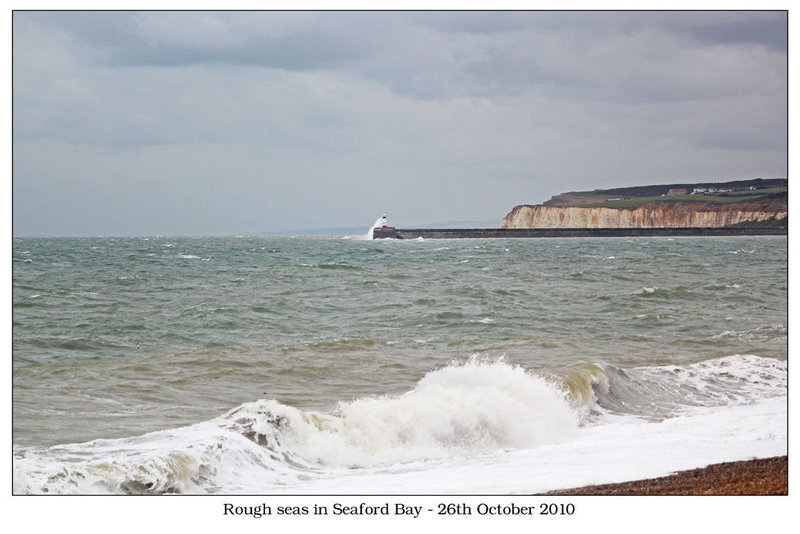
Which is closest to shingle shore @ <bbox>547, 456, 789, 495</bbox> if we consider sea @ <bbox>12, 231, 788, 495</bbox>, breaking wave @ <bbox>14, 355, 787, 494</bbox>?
sea @ <bbox>12, 231, 788, 495</bbox>

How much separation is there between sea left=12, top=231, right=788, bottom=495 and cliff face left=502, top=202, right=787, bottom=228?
228ft

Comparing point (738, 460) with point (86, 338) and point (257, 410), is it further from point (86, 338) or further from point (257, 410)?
point (86, 338)

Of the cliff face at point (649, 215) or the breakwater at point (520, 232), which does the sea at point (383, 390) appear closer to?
the cliff face at point (649, 215)

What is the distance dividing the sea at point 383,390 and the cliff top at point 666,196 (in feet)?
227

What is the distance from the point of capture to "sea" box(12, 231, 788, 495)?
21.9 ft

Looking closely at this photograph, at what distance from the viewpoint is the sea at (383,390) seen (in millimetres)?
6688

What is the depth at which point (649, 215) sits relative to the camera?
365ft

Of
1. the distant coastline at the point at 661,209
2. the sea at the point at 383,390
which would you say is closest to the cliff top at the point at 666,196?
the distant coastline at the point at 661,209

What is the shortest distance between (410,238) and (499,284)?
76529mm

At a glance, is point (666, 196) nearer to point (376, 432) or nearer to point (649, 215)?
point (649, 215)

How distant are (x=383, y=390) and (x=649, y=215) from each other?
354 ft

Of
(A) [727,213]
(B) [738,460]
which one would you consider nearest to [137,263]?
(B) [738,460]

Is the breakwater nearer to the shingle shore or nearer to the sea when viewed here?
the sea

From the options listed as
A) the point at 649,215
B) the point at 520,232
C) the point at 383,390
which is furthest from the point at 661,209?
the point at 383,390
